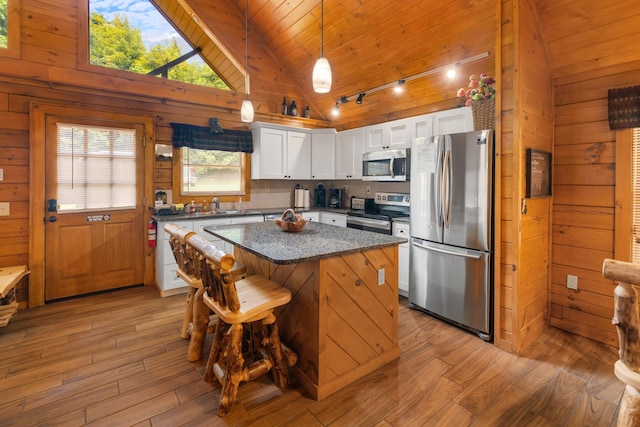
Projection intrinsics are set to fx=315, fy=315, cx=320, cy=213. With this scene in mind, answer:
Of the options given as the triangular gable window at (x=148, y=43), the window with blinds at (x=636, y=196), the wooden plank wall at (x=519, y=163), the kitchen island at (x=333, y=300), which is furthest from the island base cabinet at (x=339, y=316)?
the triangular gable window at (x=148, y=43)

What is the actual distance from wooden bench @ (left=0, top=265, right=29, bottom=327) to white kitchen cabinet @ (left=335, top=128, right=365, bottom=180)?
3.92 m

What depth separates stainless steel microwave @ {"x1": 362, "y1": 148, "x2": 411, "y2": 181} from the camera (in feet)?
12.5

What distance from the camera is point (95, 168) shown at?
12.3 feet

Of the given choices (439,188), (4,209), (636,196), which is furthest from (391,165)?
(4,209)

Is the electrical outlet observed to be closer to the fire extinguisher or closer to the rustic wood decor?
the fire extinguisher

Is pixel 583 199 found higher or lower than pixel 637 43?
lower

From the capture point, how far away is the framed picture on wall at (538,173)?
2.52 m

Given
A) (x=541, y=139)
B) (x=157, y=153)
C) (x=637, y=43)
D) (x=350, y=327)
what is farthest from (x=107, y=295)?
(x=637, y=43)

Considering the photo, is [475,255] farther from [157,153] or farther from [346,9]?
[157,153]

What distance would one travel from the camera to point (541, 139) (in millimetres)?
2727

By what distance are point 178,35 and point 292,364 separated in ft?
14.3

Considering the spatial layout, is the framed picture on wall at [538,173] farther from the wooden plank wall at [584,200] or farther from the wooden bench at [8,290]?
the wooden bench at [8,290]

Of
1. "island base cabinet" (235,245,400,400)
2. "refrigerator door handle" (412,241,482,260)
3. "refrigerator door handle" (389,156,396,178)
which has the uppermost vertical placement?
"refrigerator door handle" (389,156,396,178)

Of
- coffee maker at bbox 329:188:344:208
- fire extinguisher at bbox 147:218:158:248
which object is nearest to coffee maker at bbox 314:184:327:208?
coffee maker at bbox 329:188:344:208
